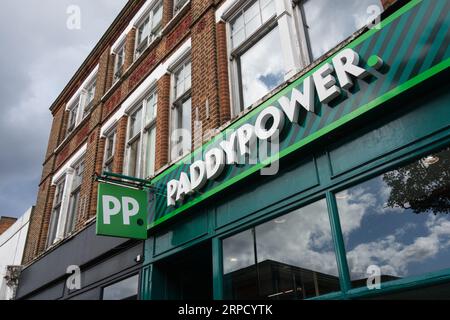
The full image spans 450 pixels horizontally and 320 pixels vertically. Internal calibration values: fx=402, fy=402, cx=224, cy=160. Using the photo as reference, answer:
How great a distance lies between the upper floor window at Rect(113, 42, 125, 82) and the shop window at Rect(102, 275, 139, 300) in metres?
5.86

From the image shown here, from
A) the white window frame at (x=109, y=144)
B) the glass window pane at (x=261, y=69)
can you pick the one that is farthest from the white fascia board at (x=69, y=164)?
the glass window pane at (x=261, y=69)

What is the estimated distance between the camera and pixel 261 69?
6262 millimetres

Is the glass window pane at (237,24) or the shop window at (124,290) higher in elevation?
the glass window pane at (237,24)

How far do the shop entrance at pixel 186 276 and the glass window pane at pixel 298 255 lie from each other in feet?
5.25

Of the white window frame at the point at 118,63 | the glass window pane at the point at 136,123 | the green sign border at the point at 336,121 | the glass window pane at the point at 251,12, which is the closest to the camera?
the green sign border at the point at 336,121

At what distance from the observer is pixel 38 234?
38.8 ft

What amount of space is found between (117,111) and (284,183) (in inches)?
251

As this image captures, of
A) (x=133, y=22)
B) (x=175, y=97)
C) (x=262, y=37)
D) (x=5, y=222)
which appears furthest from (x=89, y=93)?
(x=5, y=222)

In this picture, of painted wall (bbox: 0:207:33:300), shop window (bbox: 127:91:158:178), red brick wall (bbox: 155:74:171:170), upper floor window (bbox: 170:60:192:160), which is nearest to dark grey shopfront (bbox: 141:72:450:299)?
upper floor window (bbox: 170:60:192:160)

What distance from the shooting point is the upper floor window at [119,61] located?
1105cm

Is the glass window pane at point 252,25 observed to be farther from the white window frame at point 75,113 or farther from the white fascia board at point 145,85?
the white window frame at point 75,113

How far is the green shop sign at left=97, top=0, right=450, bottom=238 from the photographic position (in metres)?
3.73

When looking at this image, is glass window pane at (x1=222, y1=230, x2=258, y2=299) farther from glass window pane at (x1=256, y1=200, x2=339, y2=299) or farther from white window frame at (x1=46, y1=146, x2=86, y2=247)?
white window frame at (x1=46, y1=146, x2=86, y2=247)
